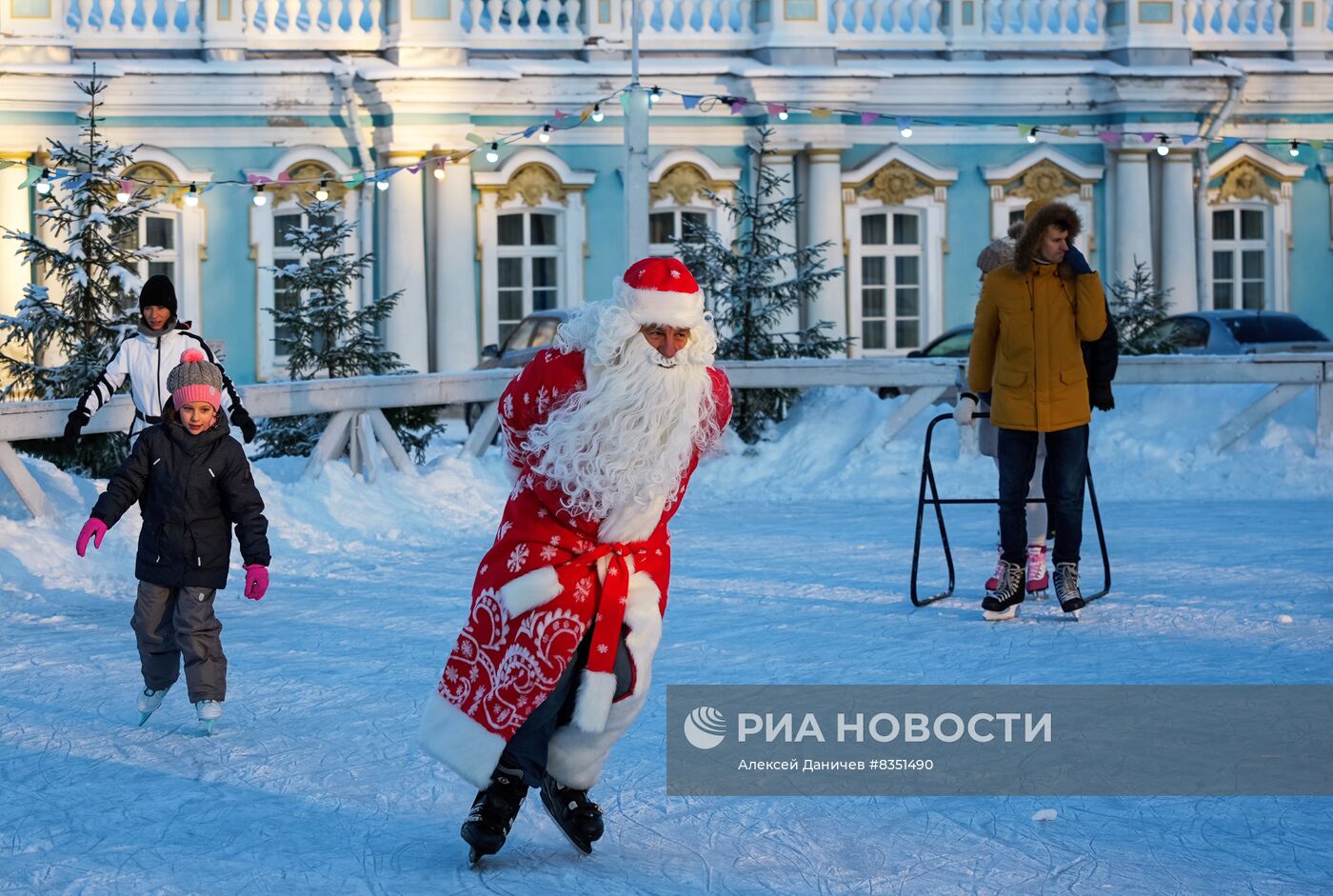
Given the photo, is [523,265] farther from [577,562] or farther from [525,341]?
[577,562]

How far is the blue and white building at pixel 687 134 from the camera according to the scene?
2191 centimetres

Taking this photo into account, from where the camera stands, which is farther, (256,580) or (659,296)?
(256,580)

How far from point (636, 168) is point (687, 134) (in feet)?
17.2

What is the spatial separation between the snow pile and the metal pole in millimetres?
2607

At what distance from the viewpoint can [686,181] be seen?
23.2 meters

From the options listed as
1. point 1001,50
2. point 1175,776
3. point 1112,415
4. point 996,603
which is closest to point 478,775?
point 1175,776

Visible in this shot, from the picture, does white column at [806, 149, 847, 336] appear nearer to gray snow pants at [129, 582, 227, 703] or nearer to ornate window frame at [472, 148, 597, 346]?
ornate window frame at [472, 148, 597, 346]

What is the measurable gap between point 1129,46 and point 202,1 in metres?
10.1

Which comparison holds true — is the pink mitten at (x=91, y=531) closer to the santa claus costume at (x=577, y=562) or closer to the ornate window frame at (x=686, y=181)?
the santa claus costume at (x=577, y=562)

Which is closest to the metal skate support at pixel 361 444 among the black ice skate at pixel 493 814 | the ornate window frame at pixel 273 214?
the black ice skate at pixel 493 814

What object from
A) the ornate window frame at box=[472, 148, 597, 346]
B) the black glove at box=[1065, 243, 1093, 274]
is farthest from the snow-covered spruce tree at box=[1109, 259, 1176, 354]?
the black glove at box=[1065, 243, 1093, 274]

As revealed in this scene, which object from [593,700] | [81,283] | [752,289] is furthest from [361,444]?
[593,700]

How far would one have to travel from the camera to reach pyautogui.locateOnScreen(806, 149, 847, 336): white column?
910 inches

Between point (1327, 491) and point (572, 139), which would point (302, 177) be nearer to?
point (572, 139)
